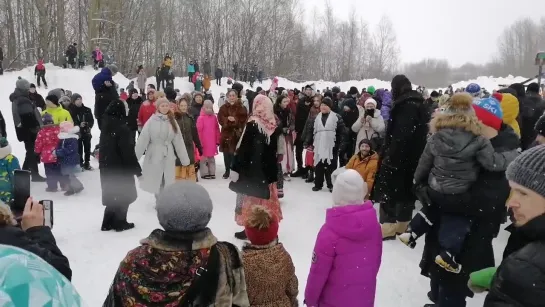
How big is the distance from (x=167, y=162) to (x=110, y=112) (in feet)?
3.53

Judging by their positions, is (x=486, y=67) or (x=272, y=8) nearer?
(x=272, y=8)

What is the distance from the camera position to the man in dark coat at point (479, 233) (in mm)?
3529

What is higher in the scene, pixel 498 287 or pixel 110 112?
pixel 110 112

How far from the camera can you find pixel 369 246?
323cm

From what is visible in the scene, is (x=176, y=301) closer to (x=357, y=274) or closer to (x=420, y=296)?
(x=357, y=274)

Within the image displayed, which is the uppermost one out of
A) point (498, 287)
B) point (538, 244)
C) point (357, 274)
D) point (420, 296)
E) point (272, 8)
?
point (272, 8)

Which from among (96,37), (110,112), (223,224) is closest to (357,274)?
(223,224)

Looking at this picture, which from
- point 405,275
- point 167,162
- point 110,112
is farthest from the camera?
point 167,162

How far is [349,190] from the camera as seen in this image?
10.5 feet

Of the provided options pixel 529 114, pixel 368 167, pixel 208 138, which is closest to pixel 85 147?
pixel 208 138

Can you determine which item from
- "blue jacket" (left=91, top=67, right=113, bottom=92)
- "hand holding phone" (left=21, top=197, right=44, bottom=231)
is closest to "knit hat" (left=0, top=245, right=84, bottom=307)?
"hand holding phone" (left=21, top=197, right=44, bottom=231)

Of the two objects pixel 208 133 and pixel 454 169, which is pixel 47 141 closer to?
pixel 208 133

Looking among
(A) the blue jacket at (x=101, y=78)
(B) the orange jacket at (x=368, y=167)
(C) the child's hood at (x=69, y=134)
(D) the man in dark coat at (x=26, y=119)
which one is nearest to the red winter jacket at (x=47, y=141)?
(C) the child's hood at (x=69, y=134)

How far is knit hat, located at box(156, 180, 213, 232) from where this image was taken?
2199mm
